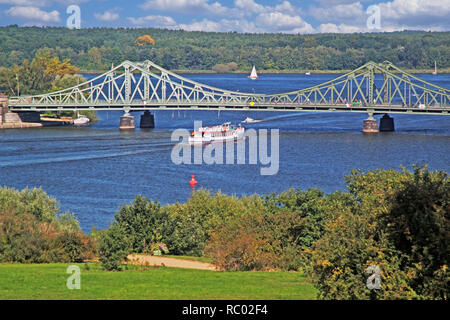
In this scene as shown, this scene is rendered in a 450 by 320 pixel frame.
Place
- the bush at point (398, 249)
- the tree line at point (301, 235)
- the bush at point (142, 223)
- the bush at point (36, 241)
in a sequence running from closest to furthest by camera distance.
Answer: the bush at point (398, 249) → the tree line at point (301, 235) → the bush at point (36, 241) → the bush at point (142, 223)

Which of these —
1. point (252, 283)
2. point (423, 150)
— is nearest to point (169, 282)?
point (252, 283)

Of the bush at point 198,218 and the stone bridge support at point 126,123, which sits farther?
the stone bridge support at point 126,123

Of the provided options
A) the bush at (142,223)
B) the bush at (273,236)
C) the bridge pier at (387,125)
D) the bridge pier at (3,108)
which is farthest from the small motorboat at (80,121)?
the bush at (273,236)

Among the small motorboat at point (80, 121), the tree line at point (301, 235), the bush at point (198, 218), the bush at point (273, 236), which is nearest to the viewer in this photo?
the tree line at point (301, 235)

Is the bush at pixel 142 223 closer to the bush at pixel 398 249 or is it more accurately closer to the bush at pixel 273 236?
the bush at pixel 273 236

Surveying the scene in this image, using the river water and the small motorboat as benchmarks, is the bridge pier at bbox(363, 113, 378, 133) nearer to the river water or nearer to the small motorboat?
the river water

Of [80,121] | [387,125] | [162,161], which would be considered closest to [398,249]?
[162,161]

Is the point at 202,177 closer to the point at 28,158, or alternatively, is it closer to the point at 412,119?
the point at 28,158
